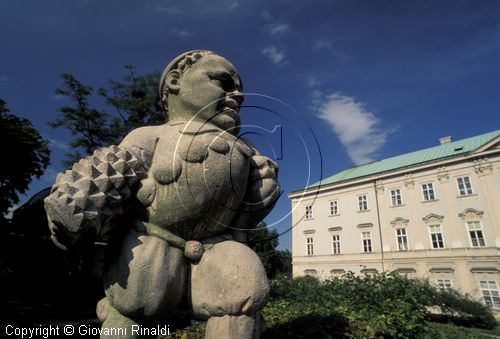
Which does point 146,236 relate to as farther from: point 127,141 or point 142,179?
point 127,141

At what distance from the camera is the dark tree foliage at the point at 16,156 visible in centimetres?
1134

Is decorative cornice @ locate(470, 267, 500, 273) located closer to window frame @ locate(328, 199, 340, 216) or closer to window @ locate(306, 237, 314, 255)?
window frame @ locate(328, 199, 340, 216)

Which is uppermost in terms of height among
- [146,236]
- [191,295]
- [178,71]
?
[178,71]

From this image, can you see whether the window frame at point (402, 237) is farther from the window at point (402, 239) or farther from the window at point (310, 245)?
the window at point (310, 245)

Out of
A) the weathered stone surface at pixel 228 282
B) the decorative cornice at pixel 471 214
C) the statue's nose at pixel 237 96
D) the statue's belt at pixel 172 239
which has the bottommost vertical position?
the weathered stone surface at pixel 228 282

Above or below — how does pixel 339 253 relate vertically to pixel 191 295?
above

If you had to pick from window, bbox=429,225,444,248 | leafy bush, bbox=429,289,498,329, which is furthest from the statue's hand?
window, bbox=429,225,444,248

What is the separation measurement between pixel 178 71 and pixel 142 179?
101cm

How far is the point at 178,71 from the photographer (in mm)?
2590

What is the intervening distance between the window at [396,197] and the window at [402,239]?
2227 mm

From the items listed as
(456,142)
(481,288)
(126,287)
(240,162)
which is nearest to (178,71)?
(240,162)

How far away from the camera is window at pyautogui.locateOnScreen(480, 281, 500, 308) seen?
20188 mm

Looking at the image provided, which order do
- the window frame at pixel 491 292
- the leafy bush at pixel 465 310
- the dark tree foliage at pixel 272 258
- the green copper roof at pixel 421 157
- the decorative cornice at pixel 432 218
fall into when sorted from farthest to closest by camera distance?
the dark tree foliage at pixel 272 258
the green copper roof at pixel 421 157
the decorative cornice at pixel 432 218
the window frame at pixel 491 292
the leafy bush at pixel 465 310

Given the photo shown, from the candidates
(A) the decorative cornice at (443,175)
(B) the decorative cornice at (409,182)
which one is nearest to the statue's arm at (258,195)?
(A) the decorative cornice at (443,175)
